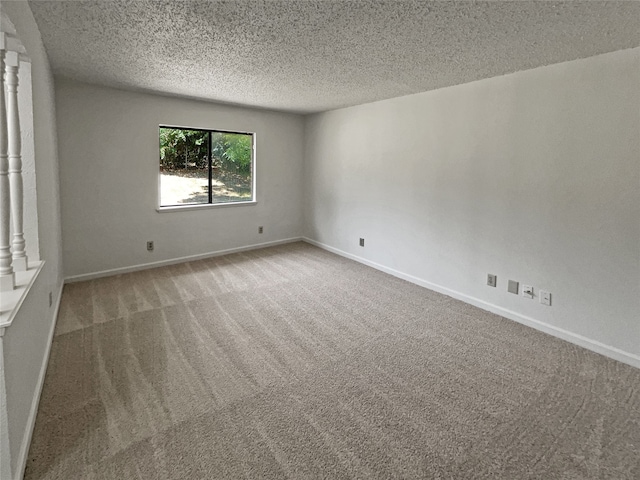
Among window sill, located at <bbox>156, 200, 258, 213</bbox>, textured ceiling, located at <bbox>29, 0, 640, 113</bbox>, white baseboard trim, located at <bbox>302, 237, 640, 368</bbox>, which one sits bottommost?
white baseboard trim, located at <bbox>302, 237, 640, 368</bbox>

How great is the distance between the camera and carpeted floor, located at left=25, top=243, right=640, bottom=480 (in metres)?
1.65

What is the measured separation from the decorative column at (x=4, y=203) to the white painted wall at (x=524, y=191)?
349 cm

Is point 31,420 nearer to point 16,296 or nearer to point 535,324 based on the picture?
point 16,296

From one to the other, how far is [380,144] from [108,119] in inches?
129

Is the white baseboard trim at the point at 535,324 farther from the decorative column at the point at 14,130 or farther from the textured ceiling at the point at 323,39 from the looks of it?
the decorative column at the point at 14,130

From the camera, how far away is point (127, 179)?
4297 mm

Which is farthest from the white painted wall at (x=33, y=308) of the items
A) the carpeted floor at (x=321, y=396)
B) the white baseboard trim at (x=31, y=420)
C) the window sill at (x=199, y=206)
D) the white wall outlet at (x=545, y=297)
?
the white wall outlet at (x=545, y=297)

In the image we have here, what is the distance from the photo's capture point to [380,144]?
4516 millimetres

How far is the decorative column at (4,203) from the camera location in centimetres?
152

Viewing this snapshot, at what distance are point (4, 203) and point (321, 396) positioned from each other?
1.91 meters

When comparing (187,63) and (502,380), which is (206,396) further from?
(187,63)

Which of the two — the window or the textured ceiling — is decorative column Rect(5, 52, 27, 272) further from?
the window

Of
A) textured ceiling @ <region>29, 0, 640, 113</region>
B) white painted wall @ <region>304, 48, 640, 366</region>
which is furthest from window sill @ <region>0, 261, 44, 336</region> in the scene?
white painted wall @ <region>304, 48, 640, 366</region>

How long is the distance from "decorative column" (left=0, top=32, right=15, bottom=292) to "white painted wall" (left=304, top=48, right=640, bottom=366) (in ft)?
11.4
